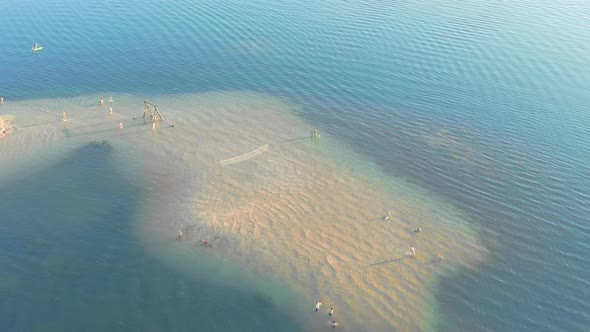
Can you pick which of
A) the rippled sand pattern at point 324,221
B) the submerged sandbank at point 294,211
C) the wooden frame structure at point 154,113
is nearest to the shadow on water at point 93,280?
the submerged sandbank at point 294,211

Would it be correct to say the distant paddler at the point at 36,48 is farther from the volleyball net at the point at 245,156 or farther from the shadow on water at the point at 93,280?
the volleyball net at the point at 245,156

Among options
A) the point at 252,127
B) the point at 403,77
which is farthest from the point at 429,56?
the point at 252,127

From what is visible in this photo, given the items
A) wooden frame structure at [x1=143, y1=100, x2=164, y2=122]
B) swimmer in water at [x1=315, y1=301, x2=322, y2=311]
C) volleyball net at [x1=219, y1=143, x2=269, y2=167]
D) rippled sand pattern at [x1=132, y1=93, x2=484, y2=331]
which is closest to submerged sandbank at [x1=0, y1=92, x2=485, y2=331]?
rippled sand pattern at [x1=132, y1=93, x2=484, y2=331]

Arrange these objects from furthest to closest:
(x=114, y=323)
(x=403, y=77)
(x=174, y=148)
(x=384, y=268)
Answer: (x=403, y=77) → (x=174, y=148) → (x=384, y=268) → (x=114, y=323)

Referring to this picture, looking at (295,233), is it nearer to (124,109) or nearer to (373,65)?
(124,109)

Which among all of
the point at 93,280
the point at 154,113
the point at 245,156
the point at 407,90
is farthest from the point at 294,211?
the point at 407,90

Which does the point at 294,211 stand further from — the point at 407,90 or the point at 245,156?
the point at 407,90
